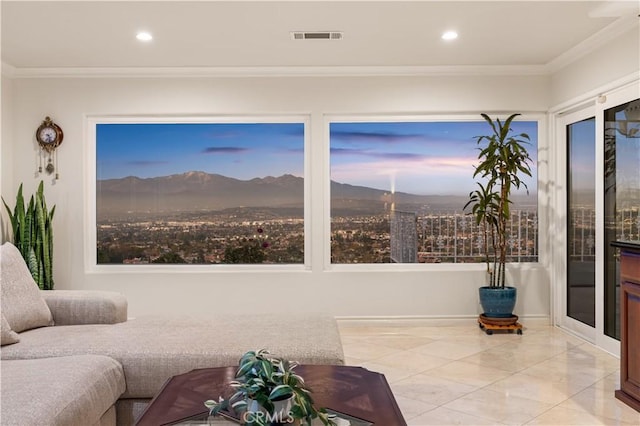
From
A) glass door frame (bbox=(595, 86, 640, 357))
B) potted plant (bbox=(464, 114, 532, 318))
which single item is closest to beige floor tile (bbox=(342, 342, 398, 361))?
potted plant (bbox=(464, 114, 532, 318))

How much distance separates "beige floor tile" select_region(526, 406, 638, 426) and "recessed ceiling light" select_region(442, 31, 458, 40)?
2.82 metres

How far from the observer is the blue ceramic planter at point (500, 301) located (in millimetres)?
5145

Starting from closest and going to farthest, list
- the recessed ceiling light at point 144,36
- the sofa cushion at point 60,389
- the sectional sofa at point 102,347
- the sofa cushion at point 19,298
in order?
the sofa cushion at point 60,389 → the sectional sofa at point 102,347 → the sofa cushion at point 19,298 → the recessed ceiling light at point 144,36

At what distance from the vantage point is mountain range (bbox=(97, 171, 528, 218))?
18.7 ft

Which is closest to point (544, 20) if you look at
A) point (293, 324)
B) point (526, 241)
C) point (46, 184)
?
point (526, 241)

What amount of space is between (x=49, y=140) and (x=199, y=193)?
152cm

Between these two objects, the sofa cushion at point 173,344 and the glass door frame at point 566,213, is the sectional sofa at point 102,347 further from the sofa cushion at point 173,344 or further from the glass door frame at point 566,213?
the glass door frame at point 566,213

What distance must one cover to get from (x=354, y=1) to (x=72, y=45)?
2490mm

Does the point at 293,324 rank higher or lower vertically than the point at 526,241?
lower

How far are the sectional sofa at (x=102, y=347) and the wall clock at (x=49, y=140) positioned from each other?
8.12 ft

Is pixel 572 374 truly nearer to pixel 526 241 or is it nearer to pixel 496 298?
pixel 496 298

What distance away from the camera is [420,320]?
18.2 feet

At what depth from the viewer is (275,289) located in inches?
219

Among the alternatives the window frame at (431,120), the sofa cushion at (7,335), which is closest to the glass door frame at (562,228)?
Result: the window frame at (431,120)
